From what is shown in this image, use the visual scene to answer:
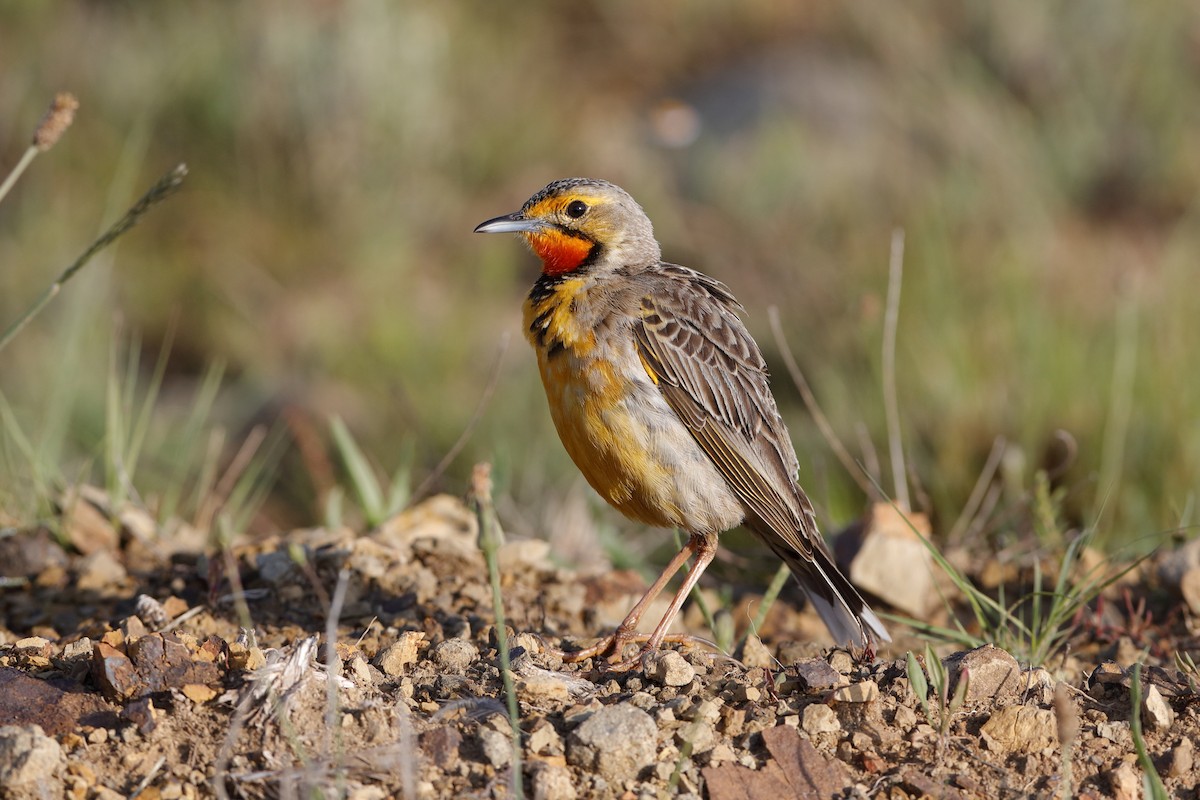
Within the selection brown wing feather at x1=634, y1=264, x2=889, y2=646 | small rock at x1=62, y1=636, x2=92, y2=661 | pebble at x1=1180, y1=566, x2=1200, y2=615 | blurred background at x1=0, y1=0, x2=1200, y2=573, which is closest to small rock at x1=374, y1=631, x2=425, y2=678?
small rock at x1=62, y1=636, x2=92, y2=661

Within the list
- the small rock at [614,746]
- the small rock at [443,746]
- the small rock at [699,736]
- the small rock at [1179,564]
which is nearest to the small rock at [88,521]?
the small rock at [443,746]

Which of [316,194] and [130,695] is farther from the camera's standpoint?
[316,194]

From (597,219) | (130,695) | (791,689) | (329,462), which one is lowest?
(329,462)

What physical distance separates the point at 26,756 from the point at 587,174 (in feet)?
34.3

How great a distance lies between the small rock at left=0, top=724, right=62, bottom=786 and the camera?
3270 millimetres

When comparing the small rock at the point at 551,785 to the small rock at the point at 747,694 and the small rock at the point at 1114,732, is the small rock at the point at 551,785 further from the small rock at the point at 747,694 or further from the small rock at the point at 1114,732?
the small rock at the point at 1114,732

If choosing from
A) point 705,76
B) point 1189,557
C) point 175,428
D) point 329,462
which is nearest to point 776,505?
point 1189,557

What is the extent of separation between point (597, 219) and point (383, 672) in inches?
85.8

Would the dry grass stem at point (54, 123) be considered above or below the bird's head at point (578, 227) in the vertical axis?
above

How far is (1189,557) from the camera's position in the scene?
17.3 ft

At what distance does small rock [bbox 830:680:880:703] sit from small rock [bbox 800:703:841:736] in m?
0.05

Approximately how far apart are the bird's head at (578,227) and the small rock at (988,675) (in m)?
2.16

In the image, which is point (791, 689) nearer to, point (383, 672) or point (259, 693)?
point (383, 672)

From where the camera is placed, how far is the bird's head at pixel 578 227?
543 centimetres
